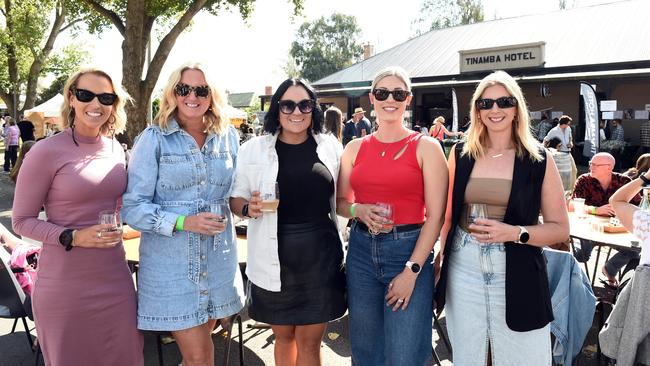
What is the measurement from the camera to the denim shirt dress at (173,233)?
2430 millimetres

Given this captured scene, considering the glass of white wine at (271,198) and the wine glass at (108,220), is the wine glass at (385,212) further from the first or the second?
the wine glass at (108,220)

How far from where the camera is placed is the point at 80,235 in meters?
2.28

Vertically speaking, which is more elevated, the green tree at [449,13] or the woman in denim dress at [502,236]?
the green tree at [449,13]

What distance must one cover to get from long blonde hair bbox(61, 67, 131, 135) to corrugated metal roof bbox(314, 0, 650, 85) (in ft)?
59.8

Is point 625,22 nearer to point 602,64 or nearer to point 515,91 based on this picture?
point 602,64

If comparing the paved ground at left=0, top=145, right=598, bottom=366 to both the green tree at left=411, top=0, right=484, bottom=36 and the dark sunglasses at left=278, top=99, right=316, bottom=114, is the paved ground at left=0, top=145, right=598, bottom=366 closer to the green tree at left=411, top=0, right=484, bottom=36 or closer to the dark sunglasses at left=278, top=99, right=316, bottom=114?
the dark sunglasses at left=278, top=99, right=316, bottom=114

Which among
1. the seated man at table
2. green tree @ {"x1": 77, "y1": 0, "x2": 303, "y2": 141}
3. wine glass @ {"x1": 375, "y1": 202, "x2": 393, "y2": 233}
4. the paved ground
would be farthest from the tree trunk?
wine glass @ {"x1": 375, "y1": 202, "x2": 393, "y2": 233}

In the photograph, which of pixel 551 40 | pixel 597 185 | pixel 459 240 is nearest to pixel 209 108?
pixel 459 240

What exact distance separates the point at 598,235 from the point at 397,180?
2.65 meters

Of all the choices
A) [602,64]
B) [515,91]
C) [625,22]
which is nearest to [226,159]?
[515,91]

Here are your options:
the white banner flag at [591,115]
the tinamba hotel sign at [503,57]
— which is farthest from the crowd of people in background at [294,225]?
the tinamba hotel sign at [503,57]

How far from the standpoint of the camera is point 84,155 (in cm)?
246

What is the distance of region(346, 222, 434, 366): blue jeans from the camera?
102 inches

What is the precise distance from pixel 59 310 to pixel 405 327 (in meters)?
1.72
